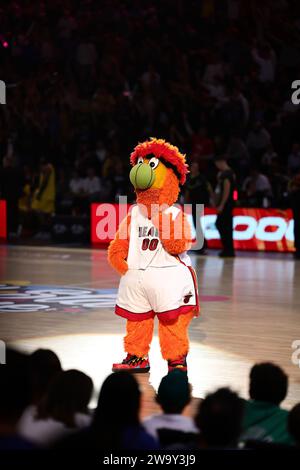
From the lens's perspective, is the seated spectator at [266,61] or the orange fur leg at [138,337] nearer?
Answer: the orange fur leg at [138,337]

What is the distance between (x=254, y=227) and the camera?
Result: 1912 cm

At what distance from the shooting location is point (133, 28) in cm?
2250

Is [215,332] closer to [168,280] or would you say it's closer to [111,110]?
[168,280]

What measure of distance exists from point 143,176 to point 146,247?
59cm

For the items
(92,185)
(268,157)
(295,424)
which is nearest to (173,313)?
(295,424)

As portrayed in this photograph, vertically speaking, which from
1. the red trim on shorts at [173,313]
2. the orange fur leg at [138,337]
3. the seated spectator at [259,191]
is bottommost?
the orange fur leg at [138,337]

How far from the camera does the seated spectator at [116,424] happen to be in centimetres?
411

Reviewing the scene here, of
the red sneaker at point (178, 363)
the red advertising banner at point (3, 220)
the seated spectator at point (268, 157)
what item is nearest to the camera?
the red sneaker at point (178, 363)

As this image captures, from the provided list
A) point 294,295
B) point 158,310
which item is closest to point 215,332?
point 158,310

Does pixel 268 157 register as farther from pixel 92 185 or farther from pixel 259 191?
pixel 92 185

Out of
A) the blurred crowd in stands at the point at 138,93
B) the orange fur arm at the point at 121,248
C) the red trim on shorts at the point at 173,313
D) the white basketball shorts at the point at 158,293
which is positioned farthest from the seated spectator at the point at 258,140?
the red trim on shorts at the point at 173,313

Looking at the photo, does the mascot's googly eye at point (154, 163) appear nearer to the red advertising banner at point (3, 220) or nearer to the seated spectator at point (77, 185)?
the seated spectator at point (77, 185)

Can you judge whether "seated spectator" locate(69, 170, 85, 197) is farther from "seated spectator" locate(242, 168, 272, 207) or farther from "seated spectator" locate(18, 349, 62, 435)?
"seated spectator" locate(18, 349, 62, 435)

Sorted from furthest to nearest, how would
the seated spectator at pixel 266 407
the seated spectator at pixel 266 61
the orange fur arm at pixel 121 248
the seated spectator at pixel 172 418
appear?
the seated spectator at pixel 266 61
the orange fur arm at pixel 121 248
the seated spectator at pixel 266 407
the seated spectator at pixel 172 418
